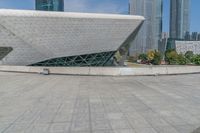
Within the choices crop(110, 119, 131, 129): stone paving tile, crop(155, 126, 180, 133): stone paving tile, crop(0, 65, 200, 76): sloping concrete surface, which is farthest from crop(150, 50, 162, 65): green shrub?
crop(155, 126, 180, 133): stone paving tile

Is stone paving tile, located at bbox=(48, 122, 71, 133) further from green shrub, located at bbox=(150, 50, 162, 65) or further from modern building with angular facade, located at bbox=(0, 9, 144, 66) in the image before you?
green shrub, located at bbox=(150, 50, 162, 65)

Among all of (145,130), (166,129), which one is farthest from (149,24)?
(145,130)

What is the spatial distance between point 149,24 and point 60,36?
128063mm

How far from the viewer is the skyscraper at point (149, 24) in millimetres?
152625

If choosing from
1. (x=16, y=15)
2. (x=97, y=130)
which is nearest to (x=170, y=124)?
(x=97, y=130)

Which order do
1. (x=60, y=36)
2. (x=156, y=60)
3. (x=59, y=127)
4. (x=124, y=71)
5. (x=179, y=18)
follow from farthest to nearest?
(x=179, y=18), (x=156, y=60), (x=60, y=36), (x=124, y=71), (x=59, y=127)

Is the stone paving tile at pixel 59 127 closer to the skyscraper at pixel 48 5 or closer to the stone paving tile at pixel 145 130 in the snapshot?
the stone paving tile at pixel 145 130

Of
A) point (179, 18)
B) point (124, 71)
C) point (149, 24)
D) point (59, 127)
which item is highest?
point (179, 18)

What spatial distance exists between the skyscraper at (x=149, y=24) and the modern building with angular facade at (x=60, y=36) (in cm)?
10878

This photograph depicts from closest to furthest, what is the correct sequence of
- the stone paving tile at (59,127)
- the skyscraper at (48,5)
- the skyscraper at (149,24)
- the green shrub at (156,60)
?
the stone paving tile at (59,127)
the green shrub at (156,60)
the skyscraper at (48,5)
the skyscraper at (149,24)

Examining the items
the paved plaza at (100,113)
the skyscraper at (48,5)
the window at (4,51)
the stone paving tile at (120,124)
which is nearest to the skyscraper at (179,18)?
the skyscraper at (48,5)

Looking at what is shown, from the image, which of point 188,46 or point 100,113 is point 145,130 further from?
point 188,46

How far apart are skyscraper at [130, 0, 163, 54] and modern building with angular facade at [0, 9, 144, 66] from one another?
357 ft

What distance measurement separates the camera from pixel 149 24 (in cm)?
15762
